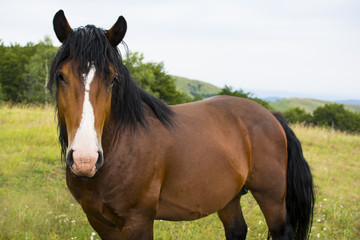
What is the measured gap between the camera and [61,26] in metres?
1.98

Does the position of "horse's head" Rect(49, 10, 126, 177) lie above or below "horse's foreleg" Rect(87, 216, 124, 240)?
above

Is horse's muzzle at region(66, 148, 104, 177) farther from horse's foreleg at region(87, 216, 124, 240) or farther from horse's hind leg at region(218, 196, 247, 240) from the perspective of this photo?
horse's hind leg at region(218, 196, 247, 240)

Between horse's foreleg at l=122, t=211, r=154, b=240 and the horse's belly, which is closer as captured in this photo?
horse's foreleg at l=122, t=211, r=154, b=240

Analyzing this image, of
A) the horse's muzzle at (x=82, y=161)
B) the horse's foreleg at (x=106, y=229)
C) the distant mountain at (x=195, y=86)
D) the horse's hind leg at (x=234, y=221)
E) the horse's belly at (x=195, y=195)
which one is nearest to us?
the horse's muzzle at (x=82, y=161)

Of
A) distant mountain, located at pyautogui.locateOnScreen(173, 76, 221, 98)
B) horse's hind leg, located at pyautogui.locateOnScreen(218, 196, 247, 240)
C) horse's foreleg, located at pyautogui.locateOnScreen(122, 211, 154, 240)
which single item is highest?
distant mountain, located at pyautogui.locateOnScreen(173, 76, 221, 98)

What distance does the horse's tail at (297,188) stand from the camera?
3.27 meters

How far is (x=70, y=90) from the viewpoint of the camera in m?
1.79

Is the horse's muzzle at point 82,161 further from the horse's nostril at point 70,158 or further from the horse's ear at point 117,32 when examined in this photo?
the horse's ear at point 117,32

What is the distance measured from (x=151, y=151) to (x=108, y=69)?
744 millimetres

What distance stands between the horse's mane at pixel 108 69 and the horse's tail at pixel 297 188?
1722mm

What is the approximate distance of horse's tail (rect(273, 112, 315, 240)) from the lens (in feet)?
10.7

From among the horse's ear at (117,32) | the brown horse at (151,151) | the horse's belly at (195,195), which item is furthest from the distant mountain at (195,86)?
the horse's ear at (117,32)

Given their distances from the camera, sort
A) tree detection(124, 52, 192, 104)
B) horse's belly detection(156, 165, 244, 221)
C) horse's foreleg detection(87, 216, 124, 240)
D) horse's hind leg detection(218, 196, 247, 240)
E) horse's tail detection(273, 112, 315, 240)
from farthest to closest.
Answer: tree detection(124, 52, 192, 104) → horse's hind leg detection(218, 196, 247, 240) → horse's tail detection(273, 112, 315, 240) → horse's belly detection(156, 165, 244, 221) → horse's foreleg detection(87, 216, 124, 240)

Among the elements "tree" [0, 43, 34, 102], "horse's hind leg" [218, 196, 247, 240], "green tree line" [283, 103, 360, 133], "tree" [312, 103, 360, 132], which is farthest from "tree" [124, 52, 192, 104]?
"horse's hind leg" [218, 196, 247, 240]
